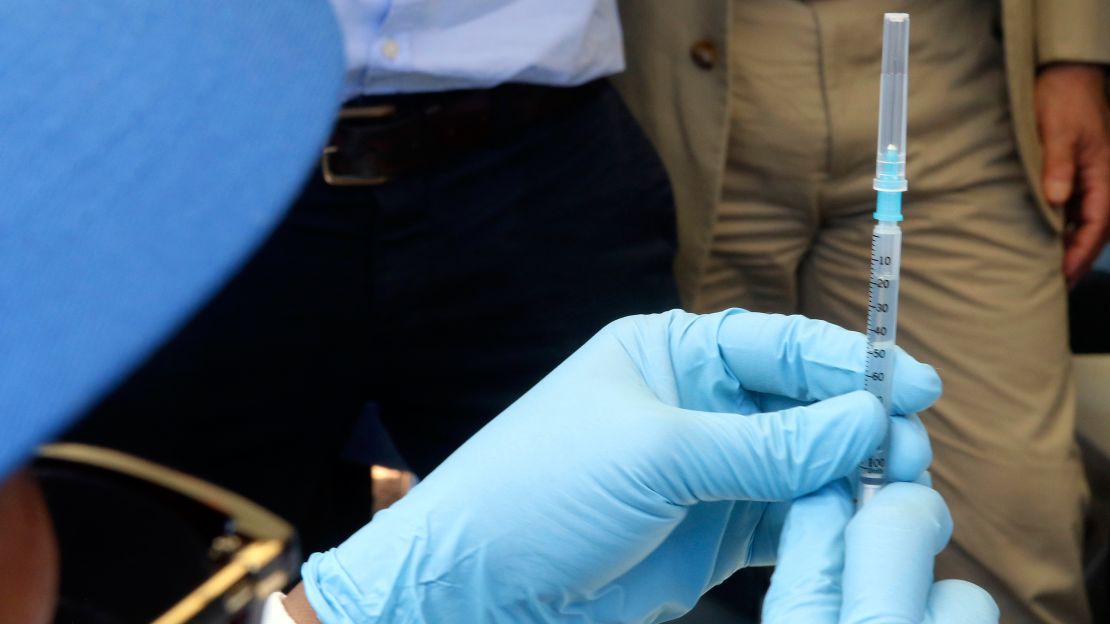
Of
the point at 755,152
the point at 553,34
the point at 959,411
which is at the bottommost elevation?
the point at 959,411

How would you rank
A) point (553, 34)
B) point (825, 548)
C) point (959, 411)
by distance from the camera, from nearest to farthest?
point (825, 548) → point (553, 34) → point (959, 411)

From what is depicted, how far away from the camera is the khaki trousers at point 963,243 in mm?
1067

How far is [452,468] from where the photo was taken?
661 mm

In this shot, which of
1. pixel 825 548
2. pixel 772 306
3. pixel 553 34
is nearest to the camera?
pixel 825 548

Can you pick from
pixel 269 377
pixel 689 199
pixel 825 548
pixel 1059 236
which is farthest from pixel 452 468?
pixel 1059 236

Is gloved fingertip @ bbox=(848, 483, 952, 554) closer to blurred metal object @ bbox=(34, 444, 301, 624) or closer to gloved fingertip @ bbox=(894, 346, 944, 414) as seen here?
gloved fingertip @ bbox=(894, 346, 944, 414)

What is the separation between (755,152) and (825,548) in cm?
61

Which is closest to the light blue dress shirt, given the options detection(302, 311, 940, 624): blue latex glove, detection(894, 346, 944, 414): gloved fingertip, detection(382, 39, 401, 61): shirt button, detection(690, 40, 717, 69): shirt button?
detection(382, 39, 401, 61): shirt button

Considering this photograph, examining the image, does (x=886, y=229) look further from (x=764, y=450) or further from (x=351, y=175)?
(x=351, y=175)

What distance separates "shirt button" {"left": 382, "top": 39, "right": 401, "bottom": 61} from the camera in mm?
877

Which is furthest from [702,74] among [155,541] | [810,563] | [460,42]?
[155,541]

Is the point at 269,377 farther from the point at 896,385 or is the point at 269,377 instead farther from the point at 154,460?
the point at 896,385

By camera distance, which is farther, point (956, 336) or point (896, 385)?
point (956, 336)

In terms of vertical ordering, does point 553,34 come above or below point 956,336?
above
